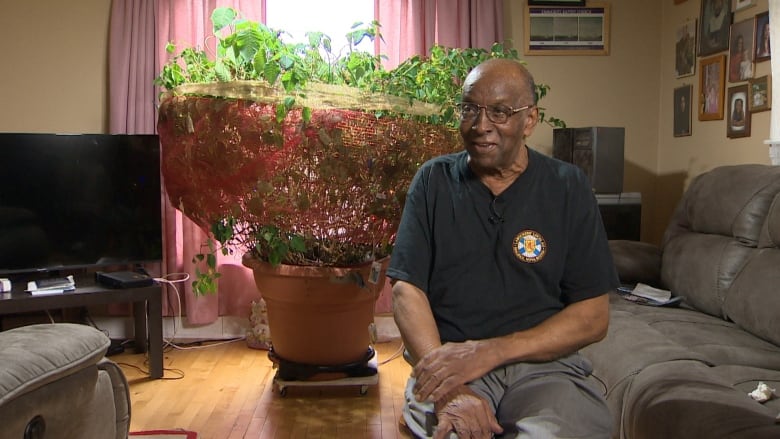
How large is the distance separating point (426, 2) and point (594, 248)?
2.53m

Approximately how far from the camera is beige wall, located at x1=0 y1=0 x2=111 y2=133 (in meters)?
3.63

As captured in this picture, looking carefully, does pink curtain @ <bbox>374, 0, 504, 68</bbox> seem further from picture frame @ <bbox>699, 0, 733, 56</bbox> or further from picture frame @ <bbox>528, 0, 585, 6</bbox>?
picture frame @ <bbox>699, 0, 733, 56</bbox>

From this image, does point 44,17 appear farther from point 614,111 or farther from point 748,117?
point 748,117

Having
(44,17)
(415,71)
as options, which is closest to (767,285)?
(415,71)

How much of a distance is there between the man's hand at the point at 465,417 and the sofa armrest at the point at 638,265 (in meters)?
1.81

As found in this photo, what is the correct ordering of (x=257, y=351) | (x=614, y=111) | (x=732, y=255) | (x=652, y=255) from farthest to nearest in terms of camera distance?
1. (x=614, y=111)
2. (x=257, y=351)
3. (x=652, y=255)
4. (x=732, y=255)

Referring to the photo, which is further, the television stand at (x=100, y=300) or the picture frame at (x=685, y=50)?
the picture frame at (x=685, y=50)

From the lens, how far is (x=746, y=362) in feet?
6.79

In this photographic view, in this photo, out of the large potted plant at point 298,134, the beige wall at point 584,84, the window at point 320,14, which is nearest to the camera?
the large potted plant at point 298,134

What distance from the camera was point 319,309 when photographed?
265 centimetres

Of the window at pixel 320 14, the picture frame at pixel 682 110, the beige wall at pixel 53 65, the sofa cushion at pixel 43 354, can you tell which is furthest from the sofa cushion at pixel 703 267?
the beige wall at pixel 53 65

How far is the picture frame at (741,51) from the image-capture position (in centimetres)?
301

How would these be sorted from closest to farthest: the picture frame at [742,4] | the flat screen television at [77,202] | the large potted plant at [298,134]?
the large potted plant at [298,134]
the picture frame at [742,4]
the flat screen television at [77,202]

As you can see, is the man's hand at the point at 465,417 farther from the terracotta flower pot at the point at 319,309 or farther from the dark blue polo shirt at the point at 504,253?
the terracotta flower pot at the point at 319,309
